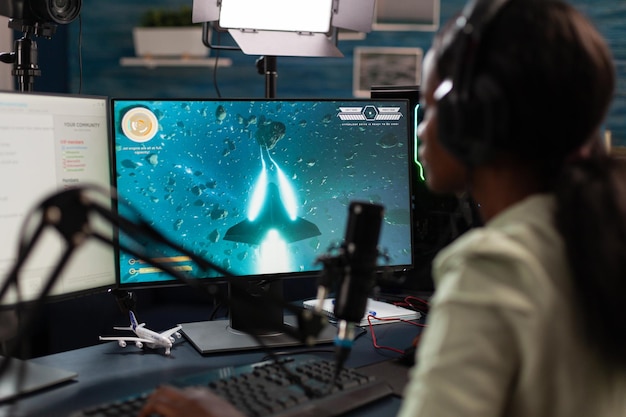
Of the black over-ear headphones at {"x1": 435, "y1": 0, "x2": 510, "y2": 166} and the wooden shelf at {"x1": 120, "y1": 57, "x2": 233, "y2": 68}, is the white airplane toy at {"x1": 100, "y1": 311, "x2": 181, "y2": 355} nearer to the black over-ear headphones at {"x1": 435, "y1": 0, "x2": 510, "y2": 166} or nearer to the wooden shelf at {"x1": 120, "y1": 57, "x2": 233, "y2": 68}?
the black over-ear headphones at {"x1": 435, "y1": 0, "x2": 510, "y2": 166}

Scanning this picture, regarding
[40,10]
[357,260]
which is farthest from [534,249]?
[40,10]

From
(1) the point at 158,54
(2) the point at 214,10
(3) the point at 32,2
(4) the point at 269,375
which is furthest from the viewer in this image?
(1) the point at 158,54

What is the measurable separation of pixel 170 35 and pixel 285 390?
319cm

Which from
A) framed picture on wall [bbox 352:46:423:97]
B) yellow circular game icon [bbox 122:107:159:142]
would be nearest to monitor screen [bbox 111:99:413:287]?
yellow circular game icon [bbox 122:107:159:142]

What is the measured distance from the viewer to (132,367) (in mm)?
1152

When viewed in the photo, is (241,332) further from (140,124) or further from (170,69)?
(170,69)

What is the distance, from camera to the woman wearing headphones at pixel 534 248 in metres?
0.62

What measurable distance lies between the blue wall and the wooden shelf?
32mm

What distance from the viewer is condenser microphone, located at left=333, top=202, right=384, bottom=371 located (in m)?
0.85

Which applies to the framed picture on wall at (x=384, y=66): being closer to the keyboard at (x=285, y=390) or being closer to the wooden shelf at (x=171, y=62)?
the wooden shelf at (x=171, y=62)

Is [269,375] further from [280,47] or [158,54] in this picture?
[158,54]

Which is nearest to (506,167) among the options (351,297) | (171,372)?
(351,297)

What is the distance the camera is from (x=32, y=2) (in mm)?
1478

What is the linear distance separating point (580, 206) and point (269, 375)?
55 cm
